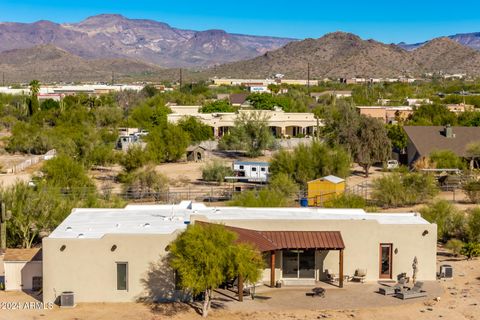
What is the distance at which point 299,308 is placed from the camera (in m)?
22.4

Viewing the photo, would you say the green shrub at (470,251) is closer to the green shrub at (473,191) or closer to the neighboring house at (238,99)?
the green shrub at (473,191)

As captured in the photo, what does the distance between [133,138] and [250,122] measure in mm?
10720

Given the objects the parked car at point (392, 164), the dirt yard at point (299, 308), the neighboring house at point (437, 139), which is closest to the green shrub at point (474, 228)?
the dirt yard at point (299, 308)

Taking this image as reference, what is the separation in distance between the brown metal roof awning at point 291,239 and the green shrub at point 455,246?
7.14 metres

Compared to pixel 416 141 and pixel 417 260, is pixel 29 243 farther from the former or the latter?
pixel 416 141

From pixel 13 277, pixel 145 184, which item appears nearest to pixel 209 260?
pixel 13 277

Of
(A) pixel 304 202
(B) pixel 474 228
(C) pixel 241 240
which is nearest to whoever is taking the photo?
(C) pixel 241 240

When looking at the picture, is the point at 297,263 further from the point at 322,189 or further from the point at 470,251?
the point at 322,189

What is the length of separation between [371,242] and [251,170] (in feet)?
77.0

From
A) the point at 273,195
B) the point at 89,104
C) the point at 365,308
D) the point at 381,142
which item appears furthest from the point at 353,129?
the point at 89,104

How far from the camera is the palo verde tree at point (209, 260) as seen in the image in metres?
20.9

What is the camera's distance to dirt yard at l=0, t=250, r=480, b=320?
21.6 metres

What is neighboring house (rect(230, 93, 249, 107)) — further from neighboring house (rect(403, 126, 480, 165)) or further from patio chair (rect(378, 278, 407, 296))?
patio chair (rect(378, 278, 407, 296))

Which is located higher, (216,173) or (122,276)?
(216,173)
